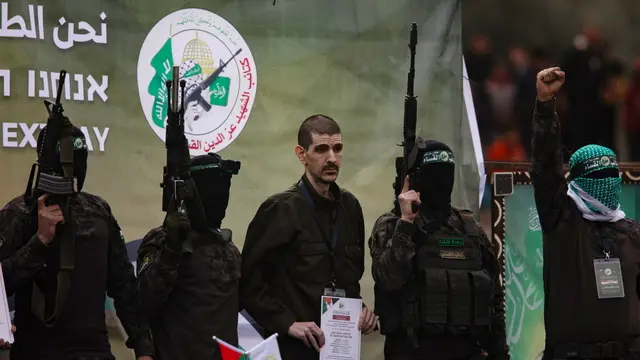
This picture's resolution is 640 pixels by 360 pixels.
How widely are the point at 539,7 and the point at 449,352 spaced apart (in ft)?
9.54

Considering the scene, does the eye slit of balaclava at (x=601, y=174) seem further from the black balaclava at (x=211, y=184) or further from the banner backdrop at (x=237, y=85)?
the black balaclava at (x=211, y=184)

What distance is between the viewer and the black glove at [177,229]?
378cm

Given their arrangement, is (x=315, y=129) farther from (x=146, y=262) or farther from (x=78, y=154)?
(x=78, y=154)

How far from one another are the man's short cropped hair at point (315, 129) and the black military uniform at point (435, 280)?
0.49 m

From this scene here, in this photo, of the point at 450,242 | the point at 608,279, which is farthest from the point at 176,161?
the point at 608,279

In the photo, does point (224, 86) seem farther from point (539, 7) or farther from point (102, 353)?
point (539, 7)

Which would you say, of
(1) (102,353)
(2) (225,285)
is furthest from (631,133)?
(1) (102,353)

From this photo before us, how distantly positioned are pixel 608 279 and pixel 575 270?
0.50 feet

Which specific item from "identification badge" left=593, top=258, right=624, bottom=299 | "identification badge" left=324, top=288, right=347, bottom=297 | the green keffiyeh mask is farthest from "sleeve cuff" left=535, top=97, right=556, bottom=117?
"identification badge" left=324, top=288, right=347, bottom=297

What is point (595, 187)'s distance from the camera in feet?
13.6

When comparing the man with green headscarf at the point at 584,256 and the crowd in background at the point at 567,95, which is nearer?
the man with green headscarf at the point at 584,256

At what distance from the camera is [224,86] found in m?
5.15

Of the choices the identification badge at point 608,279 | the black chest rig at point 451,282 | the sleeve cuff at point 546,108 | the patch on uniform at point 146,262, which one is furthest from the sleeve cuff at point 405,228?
the patch on uniform at point 146,262

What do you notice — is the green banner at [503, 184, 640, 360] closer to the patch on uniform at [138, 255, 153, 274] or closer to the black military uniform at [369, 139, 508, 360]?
the black military uniform at [369, 139, 508, 360]
